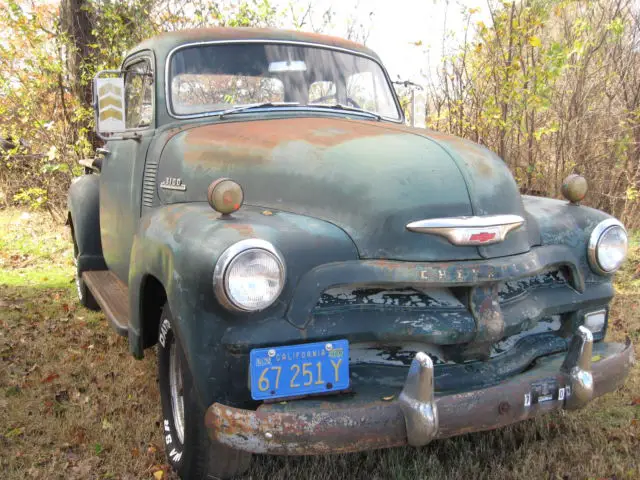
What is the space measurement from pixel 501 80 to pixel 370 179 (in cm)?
496

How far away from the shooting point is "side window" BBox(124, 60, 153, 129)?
12.4ft

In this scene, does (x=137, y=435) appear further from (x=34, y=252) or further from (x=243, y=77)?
(x=34, y=252)

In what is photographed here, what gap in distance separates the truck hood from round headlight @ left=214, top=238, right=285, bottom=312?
0.41 meters

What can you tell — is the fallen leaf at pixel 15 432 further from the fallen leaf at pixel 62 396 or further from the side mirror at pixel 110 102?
the side mirror at pixel 110 102

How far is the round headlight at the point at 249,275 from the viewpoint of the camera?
7.05 ft

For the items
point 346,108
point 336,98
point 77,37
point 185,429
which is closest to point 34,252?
point 77,37

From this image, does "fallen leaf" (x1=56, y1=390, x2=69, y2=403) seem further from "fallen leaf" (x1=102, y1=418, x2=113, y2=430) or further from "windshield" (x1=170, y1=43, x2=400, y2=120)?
"windshield" (x1=170, y1=43, x2=400, y2=120)

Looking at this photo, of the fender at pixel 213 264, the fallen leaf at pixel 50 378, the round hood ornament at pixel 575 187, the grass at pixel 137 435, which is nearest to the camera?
the fender at pixel 213 264

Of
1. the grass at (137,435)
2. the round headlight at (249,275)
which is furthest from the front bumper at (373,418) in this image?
the grass at (137,435)

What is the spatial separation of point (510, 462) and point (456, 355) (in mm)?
777

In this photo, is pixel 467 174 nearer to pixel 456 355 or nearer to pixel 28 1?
pixel 456 355

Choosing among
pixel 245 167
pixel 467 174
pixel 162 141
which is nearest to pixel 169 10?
pixel 162 141

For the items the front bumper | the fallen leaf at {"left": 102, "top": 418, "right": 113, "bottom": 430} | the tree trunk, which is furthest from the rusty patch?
the tree trunk

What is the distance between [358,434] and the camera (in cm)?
213
